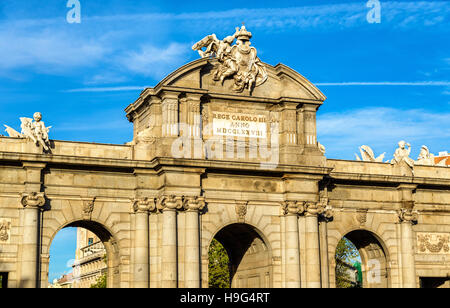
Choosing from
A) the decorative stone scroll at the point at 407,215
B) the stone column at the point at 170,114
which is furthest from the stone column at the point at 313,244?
the stone column at the point at 170,114

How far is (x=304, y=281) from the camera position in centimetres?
3856

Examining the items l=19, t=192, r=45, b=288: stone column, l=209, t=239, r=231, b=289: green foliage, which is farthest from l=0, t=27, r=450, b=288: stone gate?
l=209, t=239, r=231, b=289: green foliage

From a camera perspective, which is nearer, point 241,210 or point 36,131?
point 36,131

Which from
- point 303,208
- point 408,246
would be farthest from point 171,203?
point 408,246

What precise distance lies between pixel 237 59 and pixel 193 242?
30.7 ft

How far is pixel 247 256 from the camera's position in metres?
41.7

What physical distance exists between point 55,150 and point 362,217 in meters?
16.0

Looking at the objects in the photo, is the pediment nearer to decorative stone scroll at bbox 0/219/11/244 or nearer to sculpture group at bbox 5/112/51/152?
sculpture group at bbox 5/112/51/152

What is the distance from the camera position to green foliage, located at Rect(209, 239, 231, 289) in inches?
2544

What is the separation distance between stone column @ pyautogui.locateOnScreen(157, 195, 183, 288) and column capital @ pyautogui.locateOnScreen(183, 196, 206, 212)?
0.29 meters

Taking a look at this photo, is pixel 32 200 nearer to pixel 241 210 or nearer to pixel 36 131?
pixel 36 131

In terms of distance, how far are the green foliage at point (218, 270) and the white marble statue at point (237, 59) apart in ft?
91.8

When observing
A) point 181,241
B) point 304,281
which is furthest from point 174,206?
point 304,281
